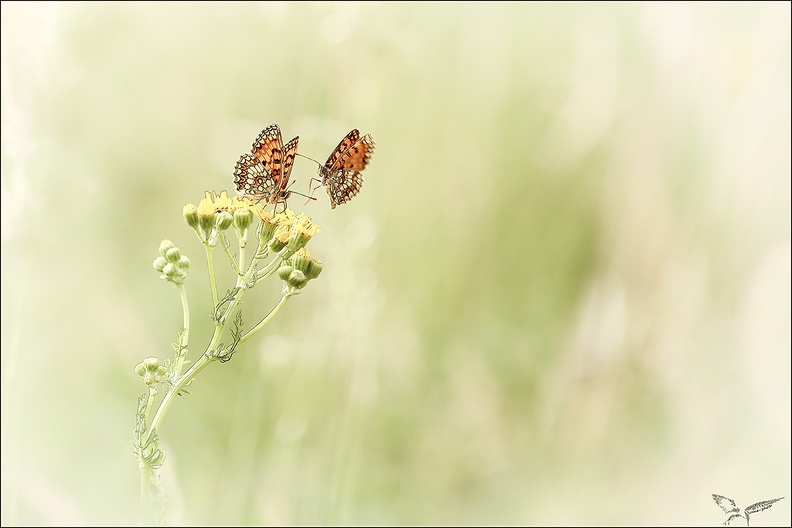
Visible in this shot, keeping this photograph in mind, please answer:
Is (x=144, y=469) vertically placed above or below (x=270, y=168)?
below

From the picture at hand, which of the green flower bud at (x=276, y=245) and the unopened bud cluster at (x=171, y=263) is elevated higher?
the green flower bud at (x=276, y=245)

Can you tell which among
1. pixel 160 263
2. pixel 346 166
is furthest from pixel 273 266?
pixel 346 166

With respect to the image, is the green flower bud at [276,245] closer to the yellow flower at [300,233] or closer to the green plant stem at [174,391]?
the yellow flower at [300,233]

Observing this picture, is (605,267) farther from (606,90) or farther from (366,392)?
(366,392)

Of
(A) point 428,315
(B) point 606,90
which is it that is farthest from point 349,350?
(B) point 606,90

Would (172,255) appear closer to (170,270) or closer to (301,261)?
(170,270)

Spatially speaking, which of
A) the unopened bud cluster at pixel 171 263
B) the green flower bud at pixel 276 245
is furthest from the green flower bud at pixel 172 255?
the green flower bud at pixel 276 245
